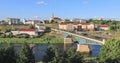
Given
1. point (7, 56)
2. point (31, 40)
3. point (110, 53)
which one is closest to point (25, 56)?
point (7, 56)

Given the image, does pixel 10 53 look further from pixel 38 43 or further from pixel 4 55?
pixel 38 43

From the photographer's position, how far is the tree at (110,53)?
28234mm

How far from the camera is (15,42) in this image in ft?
212

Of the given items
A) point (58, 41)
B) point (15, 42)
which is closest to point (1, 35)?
point (15, 42)

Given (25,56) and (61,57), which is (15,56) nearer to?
(25,56)

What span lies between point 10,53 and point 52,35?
4982 centimetres

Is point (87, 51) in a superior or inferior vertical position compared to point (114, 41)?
inferior

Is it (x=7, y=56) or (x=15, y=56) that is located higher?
(x=7, y=56)

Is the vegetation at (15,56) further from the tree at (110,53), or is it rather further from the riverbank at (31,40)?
the riverbank at (31,40)

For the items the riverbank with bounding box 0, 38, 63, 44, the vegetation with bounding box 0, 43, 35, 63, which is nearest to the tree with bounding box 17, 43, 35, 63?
the vegetation with bounding box 0, 43, 35, 63

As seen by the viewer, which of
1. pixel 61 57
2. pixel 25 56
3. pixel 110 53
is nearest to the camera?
pixel 25 56

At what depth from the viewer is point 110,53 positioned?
2992cm

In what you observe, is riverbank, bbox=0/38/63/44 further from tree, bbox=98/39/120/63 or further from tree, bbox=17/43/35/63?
tree, bbox=17/43/35/63

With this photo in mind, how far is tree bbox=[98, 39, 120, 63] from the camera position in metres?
28.2
